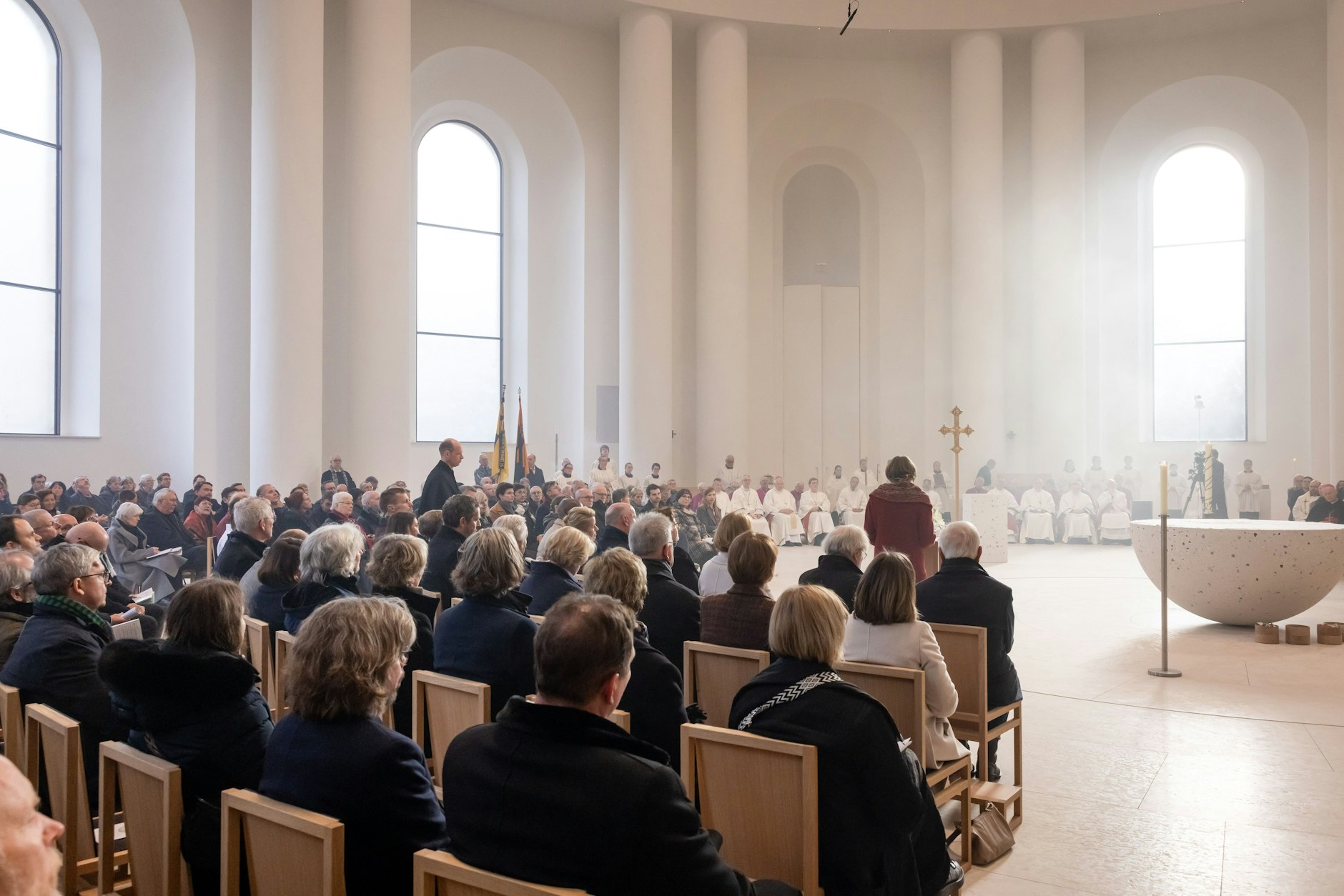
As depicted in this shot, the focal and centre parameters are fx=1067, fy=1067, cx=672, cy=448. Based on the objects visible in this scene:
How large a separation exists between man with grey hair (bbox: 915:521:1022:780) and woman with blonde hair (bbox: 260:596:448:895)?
2807 millimetres

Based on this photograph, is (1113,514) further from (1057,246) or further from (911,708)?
(911,708)

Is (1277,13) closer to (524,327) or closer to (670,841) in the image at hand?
(524,327)

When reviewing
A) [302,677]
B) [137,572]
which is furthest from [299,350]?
[302,677]

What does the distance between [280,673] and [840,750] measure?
2.37 m

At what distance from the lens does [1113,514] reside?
55.6 feet

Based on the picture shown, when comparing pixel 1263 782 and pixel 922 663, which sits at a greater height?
pixel 922 663

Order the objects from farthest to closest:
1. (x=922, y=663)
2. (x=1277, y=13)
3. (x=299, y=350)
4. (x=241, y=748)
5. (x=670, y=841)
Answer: (x=1277, y=13) < (x=299, y=350) < (x=922, y=663) < (x=241, y=748) < (x=670, y=841)

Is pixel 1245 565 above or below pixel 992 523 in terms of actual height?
above

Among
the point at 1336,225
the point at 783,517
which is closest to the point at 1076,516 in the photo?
the point at 783,517

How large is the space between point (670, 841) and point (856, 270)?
20184 millimetres

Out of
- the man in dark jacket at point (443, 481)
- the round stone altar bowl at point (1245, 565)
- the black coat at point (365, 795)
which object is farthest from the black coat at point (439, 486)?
the black coat at point (365, 795)

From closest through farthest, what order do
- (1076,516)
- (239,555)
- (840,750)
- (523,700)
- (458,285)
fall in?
(523,700), (840,750), (239,555), (1076,516), (458,285)

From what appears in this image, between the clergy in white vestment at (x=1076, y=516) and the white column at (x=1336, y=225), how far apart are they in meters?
3.65

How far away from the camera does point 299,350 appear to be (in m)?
14.2
